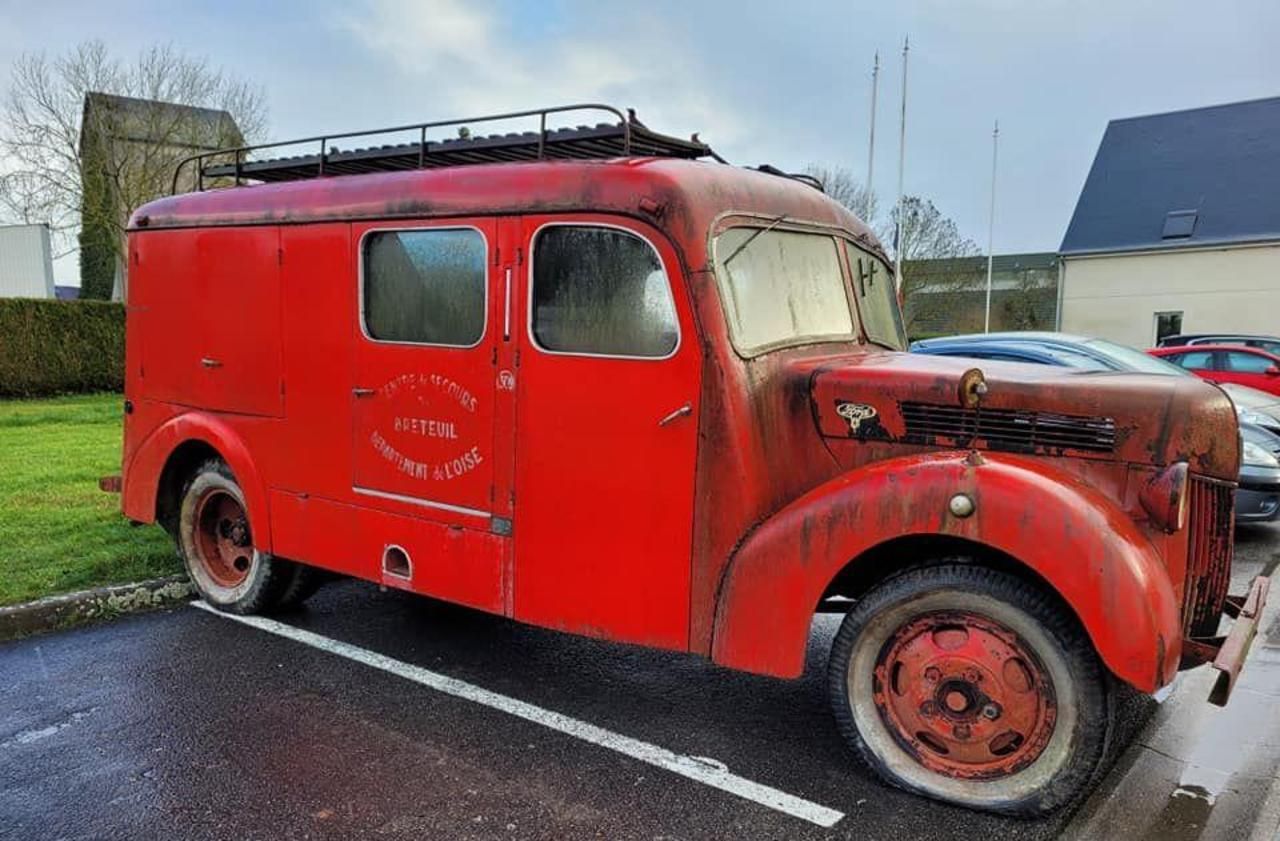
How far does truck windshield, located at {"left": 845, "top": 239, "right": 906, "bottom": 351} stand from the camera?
4.50 m

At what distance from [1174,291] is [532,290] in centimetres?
3164

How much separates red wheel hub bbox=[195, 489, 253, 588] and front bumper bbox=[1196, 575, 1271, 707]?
4911 millimetres

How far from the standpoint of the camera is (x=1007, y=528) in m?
3.08

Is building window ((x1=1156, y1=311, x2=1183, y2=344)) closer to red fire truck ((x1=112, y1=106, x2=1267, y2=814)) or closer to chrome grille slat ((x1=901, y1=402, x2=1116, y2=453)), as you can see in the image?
red fire truck ((x1=112, y1=106, x2=1267, y2=814))

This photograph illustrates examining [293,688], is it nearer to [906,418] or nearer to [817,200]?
[906,418]

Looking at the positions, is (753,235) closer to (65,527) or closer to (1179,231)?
(65,527)

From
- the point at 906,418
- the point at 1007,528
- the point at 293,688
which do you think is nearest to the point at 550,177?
the point at 906,418

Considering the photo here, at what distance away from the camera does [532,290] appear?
3939 millimetres

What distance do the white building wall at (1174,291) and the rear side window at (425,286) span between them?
2962cm

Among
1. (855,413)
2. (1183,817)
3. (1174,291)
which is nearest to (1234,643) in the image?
(1183,817)

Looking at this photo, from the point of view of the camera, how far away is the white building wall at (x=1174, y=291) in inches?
1119

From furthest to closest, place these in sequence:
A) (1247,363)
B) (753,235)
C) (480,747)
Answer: (1247,363)
(753,235)
(480,747)

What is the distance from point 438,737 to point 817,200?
9.85 ft

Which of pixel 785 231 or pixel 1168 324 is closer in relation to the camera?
pixel 785 231
